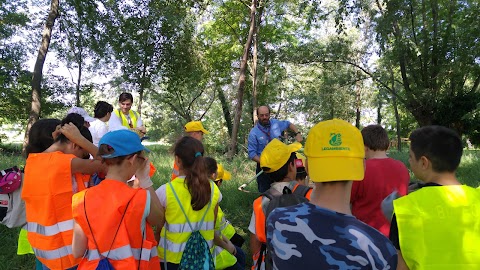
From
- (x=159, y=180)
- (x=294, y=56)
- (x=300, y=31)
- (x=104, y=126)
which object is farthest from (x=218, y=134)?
(x=104, y=126)

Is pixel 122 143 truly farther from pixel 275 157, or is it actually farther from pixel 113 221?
pixel 275 157

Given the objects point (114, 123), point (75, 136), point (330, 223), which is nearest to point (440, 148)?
point (330, 223)

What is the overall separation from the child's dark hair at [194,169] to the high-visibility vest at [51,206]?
826 millimetres

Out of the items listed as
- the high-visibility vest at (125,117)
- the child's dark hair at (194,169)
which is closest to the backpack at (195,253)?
the child's dark hair at (194,169)

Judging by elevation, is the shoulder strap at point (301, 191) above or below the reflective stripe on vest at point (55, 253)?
above

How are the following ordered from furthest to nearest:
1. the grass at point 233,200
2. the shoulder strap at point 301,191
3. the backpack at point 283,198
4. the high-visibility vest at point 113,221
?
the grass at point 233,200
the shoulder strap at point 301,191
the backpack at point 283,198
the high-visibility vest at point 113,221

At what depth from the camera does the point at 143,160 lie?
2.38 m

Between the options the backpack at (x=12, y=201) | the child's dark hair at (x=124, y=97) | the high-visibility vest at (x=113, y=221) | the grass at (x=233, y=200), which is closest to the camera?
the high-visibility vest at (x=113, y=221)

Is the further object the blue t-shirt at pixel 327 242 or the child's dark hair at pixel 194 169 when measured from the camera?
the child's dark hair at pixel 194 169

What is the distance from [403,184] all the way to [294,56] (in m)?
16.7

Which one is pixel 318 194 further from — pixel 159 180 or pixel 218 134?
pixel 218 134

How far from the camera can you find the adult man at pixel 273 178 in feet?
8.07

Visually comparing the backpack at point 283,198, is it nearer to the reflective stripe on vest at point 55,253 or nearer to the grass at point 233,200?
the reflective stripe on vest at point 55,253

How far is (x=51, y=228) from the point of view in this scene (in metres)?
2.50
